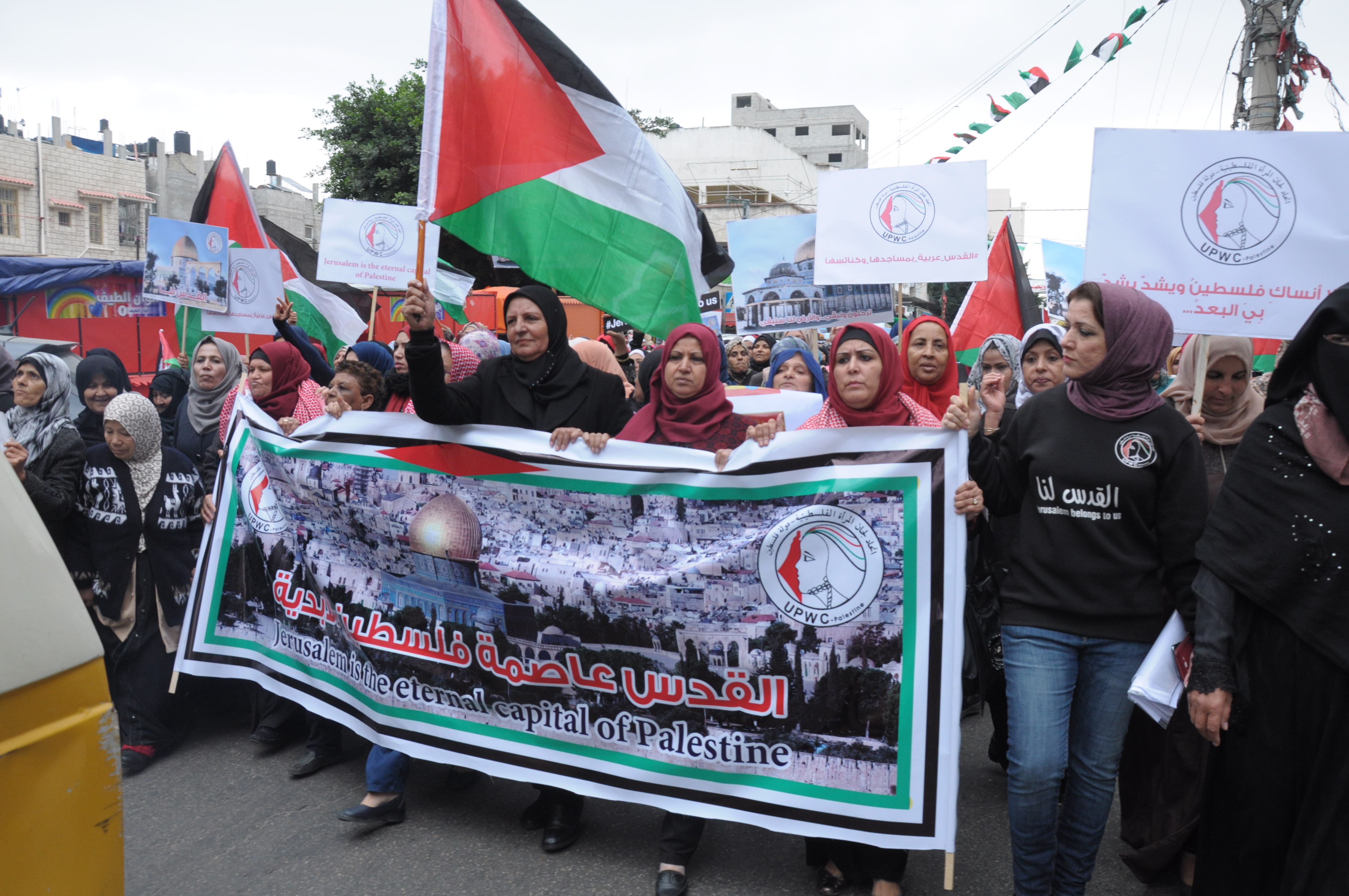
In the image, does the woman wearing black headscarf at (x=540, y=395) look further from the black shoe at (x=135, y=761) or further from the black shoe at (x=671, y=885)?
the black shoe at (x=135, y=761)

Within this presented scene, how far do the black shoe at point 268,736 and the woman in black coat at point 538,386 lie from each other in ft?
5.47

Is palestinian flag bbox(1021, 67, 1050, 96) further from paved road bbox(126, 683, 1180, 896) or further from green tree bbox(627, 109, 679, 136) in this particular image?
green tree bbox(627, 109, 679, 136)

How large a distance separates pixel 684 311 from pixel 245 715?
281 centimetres

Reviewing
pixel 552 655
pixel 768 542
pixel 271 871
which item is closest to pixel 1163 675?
pixel 768 542

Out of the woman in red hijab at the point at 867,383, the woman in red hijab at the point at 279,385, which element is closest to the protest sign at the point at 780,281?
the woman in red hijab at the point at 279,385

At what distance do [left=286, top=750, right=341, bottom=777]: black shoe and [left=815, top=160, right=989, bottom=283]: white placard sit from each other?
371 cm

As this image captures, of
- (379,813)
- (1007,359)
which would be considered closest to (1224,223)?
(1007,359)

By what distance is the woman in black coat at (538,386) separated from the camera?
354 cm

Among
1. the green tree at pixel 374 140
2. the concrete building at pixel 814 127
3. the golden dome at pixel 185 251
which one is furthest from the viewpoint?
the concrete building at pixel 814 127

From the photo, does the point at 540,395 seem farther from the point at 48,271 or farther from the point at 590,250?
the point at 48,271

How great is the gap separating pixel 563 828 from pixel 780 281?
5.01 metres

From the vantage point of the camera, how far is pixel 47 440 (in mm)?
4082

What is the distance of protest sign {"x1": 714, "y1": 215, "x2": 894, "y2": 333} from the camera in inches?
278

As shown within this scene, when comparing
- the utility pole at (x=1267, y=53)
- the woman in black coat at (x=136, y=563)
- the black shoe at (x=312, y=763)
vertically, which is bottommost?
the black shoe at (x=312, y=763)
